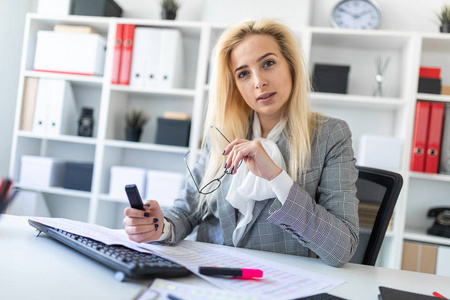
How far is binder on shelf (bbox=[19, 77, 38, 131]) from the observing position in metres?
2.73

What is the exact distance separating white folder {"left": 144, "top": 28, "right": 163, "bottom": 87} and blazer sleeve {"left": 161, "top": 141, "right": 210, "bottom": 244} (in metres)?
1.26

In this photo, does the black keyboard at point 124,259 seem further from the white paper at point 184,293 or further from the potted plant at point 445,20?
the potted plant at point 445,20

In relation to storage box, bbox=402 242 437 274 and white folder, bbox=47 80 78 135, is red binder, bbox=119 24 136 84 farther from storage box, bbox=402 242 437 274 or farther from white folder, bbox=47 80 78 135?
storage box, bbox=402 242 437 274

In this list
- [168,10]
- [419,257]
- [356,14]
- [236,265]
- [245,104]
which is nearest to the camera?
[236,265]

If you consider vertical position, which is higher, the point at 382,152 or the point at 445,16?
the point at 445,16

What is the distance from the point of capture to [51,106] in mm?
2723

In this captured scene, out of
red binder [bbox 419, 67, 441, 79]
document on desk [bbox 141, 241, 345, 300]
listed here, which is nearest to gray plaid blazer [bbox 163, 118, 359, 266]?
document on desk [bbox 141, 241, 345, 300]

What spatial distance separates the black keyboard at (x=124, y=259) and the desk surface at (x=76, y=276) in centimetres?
2

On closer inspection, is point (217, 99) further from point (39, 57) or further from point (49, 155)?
point (49, 155)

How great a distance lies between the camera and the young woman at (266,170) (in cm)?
99

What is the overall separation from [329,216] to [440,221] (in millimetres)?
1734

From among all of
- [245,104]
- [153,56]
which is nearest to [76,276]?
[245,104]

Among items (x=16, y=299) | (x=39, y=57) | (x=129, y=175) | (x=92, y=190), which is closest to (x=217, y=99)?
(x=16, y=299)

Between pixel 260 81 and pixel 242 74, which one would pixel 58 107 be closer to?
pixel 242 74
